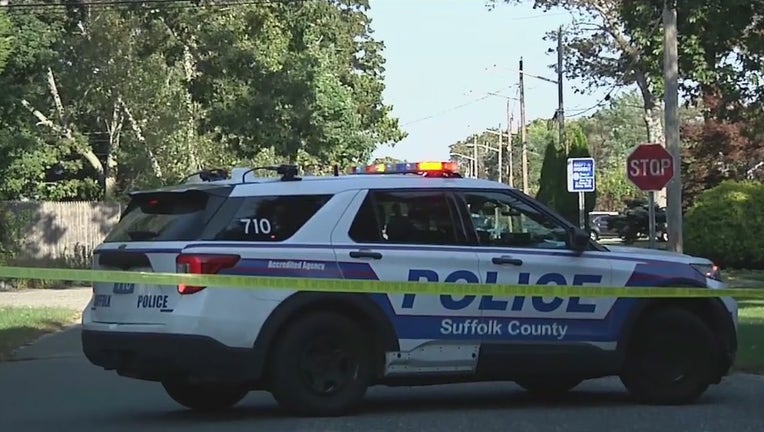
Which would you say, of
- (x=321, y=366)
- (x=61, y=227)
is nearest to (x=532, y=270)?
(x=321, y=366)

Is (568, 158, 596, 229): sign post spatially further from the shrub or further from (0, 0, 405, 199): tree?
(0, 0, 405, 199): tree

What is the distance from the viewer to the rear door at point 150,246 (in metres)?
9.48

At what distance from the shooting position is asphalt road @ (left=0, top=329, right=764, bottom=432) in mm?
9422

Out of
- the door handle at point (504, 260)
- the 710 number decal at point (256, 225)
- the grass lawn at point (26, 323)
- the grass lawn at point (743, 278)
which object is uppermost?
the 710 number decal at point (256, 225)

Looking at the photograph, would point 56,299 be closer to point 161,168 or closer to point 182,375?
point 161,168

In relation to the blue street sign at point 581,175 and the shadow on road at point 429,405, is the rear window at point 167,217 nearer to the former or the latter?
the shadow on road at point 429,405

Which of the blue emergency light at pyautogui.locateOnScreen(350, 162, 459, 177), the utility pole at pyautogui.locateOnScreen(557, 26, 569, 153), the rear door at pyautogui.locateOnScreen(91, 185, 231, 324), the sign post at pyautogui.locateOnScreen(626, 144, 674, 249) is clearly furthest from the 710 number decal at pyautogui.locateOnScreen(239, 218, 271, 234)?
the utility pole at pyautogui.locateOnScreen(557, 26, 569, 153)

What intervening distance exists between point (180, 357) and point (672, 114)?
15.8m

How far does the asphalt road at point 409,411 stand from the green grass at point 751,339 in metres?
0.60

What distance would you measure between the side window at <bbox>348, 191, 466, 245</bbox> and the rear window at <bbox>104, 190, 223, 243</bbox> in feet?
3.87

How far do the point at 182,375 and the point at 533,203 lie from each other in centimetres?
320

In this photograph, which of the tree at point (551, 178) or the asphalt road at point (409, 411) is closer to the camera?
the asphalt road at point (409, 411)

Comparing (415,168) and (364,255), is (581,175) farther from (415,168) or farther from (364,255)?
(364,255)

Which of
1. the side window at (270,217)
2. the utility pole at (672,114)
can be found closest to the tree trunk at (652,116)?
the utility pole at (672,114)
